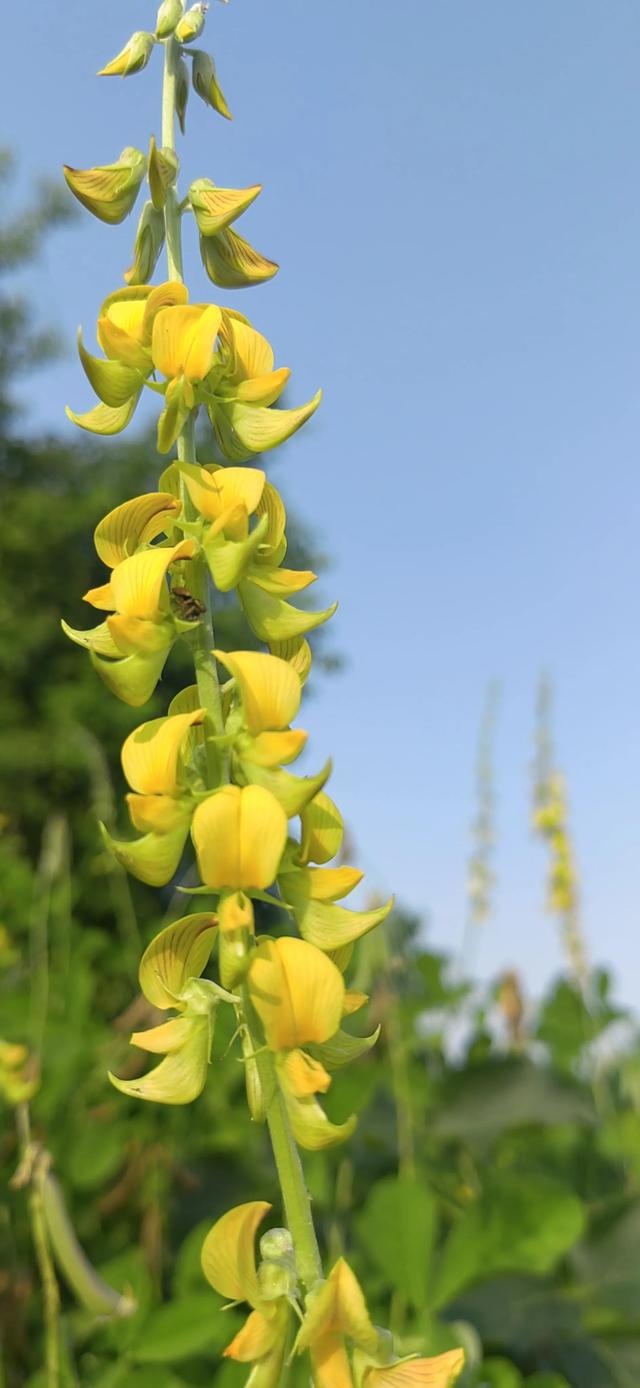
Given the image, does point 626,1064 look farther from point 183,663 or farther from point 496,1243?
point 183,663

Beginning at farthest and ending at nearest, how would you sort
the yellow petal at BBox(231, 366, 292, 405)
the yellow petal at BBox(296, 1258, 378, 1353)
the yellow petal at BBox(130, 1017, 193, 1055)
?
the yellow petal at BBox(231, 366, 292, 405) < the yellow petal at BBox(130, 1017, 193, 1055) < the yellow petal at BBox(296, 1258, 378, 1353)

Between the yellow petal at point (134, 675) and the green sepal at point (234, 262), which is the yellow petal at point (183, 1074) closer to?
the yellow petal at point (134, 675)

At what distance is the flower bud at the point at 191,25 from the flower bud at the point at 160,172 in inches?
5.0

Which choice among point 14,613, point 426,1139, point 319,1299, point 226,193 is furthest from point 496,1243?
point 14,613

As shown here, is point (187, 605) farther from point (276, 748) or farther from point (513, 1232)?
point (513, 1232)

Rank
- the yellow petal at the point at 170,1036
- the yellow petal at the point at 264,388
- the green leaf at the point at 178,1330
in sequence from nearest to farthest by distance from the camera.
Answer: the yellow petal at the point at 170,1036 < the yellow petal at the point at 264,388 < the green leaf at the point at 178,1330

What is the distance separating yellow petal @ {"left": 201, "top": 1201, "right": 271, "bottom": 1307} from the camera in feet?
2.53

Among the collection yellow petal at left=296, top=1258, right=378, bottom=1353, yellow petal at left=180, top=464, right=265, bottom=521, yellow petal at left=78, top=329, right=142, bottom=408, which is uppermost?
yellow petal at left=78, top=329, right=142, bottom=408

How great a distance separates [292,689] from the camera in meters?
0.81

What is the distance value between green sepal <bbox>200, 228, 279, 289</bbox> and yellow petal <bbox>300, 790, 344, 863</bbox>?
0.45m

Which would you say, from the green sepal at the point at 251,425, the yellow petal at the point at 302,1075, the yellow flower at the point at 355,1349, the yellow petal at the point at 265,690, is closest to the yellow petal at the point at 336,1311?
the yellow flower at the point at 355,1349

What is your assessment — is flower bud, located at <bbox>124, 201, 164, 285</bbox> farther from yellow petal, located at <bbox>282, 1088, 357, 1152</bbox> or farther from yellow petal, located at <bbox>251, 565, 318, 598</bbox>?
yellow petal, located at <bbox>282, 1088, 357, 1152</bbox>

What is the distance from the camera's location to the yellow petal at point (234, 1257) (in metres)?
0.77

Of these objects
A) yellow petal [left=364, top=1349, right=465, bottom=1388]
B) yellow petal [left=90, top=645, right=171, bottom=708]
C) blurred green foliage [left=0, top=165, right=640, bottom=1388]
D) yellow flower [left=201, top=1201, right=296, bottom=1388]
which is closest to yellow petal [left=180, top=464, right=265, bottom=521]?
yellow petal [left=90, top=645, right=171, bottom=708]
